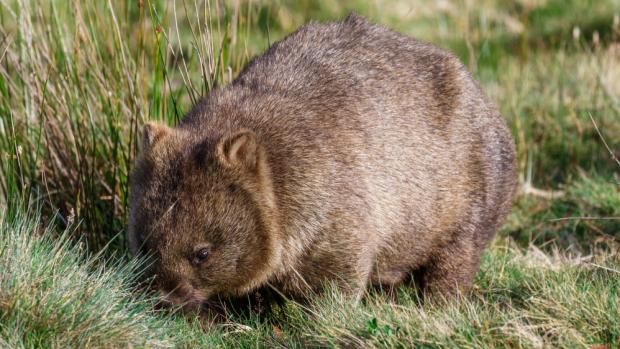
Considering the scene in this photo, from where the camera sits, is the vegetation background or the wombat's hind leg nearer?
the vegetation background

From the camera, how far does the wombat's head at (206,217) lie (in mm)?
3996

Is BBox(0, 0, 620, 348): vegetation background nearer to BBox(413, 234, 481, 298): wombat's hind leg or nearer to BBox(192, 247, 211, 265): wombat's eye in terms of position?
BBox(413, 234, 481, 298): wombat's hind leg

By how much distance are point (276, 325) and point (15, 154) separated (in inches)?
61.5

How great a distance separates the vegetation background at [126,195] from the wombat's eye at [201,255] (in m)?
0.25

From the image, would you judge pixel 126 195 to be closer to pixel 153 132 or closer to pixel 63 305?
pixel 153 132

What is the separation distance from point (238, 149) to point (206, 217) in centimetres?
31

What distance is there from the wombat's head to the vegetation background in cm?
15

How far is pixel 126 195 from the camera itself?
4910 mm

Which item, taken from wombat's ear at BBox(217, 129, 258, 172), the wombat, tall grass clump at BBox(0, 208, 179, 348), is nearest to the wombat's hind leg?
the wombat

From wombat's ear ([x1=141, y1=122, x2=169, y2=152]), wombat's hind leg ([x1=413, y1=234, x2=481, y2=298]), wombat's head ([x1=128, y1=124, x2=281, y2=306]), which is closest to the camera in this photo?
wombat's head ([x1=128, y1=124, x2=281, y2=306])

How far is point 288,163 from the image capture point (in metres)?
4.20

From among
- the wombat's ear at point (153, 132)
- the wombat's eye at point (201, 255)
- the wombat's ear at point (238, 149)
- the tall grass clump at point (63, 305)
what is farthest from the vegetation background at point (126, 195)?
the wombat's ear at point (238, 149)

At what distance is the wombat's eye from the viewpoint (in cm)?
402

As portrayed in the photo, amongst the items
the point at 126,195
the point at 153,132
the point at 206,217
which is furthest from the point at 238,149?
the point at 126,195
